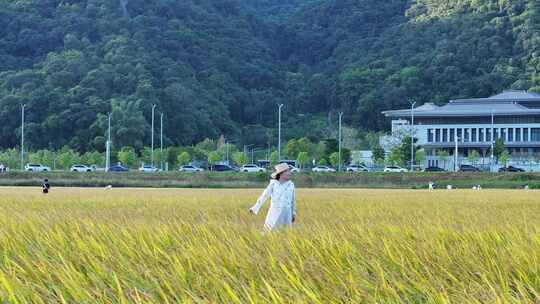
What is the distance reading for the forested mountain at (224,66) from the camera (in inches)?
3494

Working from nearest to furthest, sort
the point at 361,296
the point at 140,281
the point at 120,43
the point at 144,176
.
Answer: the point at 361,296, the point at 140,281, the point at 144,176, the point at 120,43

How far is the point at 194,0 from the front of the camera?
417 ft

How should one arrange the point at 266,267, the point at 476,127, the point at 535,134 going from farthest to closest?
1. the point at 476,127
2. the point at 535,134
3. the point at 266,267

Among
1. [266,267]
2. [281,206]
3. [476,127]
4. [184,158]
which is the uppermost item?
[476,127]

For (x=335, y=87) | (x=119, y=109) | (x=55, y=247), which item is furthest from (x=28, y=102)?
(x=55, y=247)

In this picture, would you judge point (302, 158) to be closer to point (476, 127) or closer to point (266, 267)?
point (476, 127)

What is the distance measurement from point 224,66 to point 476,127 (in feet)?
108

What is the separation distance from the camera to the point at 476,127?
90.4 m

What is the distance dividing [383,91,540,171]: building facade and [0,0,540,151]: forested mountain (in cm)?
1131

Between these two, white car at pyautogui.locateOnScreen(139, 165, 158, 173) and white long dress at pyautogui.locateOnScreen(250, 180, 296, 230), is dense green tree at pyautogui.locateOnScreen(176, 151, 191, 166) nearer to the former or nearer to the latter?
white car at pyautogui.locateOnScreen(139, 165, 158, 173)

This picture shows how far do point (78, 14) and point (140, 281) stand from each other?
107896mm

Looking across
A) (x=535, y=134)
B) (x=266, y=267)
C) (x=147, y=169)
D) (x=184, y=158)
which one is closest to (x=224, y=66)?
(x=184, y=158)

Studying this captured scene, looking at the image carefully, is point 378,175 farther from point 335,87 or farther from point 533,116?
point 335,87

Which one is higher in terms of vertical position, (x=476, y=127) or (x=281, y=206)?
(x=476, y=127)
